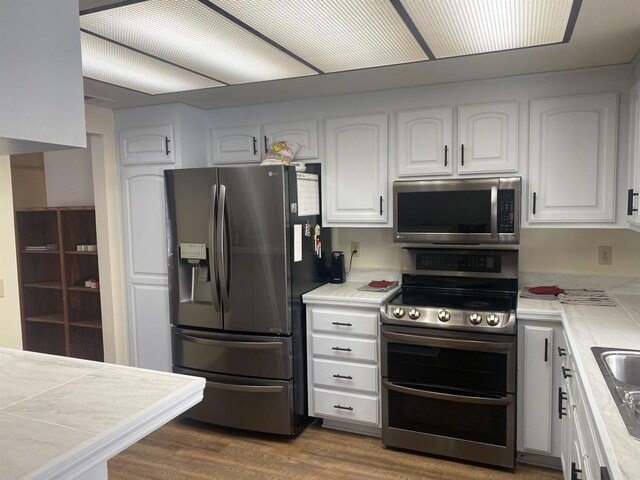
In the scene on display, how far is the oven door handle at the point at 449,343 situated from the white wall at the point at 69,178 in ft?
9.51

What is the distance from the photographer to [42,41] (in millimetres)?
1095

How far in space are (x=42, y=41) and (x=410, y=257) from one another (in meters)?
2.54

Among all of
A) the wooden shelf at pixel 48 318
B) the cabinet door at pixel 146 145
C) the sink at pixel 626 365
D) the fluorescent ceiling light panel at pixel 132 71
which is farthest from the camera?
the wooden shelf at pixel 48 318

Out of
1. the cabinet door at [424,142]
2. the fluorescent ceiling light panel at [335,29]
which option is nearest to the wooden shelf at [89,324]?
the cabinet door at [424,142]

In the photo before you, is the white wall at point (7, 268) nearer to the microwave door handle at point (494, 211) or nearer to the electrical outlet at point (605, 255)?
the microwave door handle at point (494, 211)

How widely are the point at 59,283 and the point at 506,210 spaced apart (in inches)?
149

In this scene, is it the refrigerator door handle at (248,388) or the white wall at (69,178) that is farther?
the white wall at (69,178)

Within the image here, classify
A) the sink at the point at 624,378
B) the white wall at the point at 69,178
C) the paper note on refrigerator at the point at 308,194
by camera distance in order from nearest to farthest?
the sink at the point at 624,378 < the paper note on refrigerator at the point at 308,194 < the white wall at the point at 69,178

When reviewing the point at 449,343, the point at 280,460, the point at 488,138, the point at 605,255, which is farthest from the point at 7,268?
the point at 605,255

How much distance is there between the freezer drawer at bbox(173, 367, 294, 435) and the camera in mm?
2996

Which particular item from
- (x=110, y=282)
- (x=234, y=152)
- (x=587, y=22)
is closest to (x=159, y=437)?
(x=110, y=282)

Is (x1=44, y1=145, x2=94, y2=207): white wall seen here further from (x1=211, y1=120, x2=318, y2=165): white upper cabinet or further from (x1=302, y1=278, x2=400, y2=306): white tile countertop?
(x1=302, y1=278, x2=400, y2=306): white tile countertop

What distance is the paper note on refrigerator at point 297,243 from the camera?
2.99 metres

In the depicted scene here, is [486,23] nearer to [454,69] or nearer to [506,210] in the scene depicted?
[454,69]
